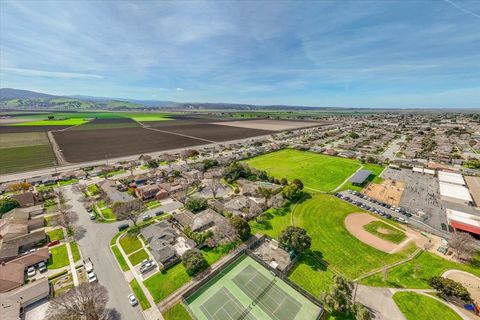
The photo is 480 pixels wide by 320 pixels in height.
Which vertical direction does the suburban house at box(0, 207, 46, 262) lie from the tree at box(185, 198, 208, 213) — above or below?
below

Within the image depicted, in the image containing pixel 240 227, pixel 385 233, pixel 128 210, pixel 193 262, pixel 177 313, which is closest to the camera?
pixel 177 313

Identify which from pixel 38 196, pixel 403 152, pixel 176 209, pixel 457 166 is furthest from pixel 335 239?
pixel 403 152

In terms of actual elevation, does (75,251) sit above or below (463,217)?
below

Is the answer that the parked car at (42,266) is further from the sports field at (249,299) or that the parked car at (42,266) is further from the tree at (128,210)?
the sports field at (249,299)

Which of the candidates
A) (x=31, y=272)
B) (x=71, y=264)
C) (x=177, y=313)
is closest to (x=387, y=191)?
(x=177, y=313)

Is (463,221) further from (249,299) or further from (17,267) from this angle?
(17,267)

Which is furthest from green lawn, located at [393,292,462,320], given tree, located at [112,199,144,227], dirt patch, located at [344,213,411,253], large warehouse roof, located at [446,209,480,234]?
tree, located at [112,199,144,227]

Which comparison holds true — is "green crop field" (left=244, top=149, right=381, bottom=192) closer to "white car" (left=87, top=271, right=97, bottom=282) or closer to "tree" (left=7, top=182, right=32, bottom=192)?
"white car" (left=87, top=271, right=97, bottom=282)
